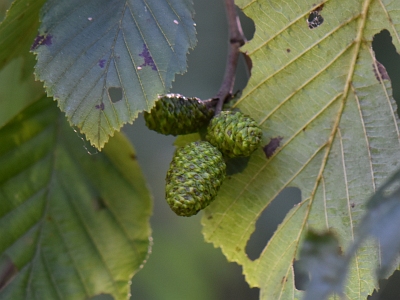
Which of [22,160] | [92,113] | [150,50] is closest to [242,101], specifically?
[150,50]

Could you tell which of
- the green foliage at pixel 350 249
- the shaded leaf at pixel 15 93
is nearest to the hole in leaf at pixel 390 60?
the shaded leaf at pixel 15 93

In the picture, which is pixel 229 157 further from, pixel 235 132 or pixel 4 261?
pixel 4 261

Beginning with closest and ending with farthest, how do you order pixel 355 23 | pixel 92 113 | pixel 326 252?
pixel 326 252
pixel 92 113
pixel 355 23

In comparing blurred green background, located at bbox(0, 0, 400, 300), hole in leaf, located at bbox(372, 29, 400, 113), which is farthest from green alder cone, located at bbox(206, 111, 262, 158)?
hole in leaf, located at bbox(372, 29, 400, 113)

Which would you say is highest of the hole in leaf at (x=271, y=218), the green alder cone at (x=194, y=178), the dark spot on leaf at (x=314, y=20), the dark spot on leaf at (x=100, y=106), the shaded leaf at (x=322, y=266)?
the dark spot on leaf at (x=100, y=106)

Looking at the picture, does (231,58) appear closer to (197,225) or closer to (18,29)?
(18,29)

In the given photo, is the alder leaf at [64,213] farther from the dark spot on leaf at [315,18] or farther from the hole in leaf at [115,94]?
the dark spot on leaf at [315,18]

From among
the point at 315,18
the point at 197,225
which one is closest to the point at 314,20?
the point at 315,18
